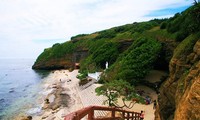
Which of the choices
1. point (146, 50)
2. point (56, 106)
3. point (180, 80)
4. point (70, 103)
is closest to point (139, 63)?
point (146, 50)

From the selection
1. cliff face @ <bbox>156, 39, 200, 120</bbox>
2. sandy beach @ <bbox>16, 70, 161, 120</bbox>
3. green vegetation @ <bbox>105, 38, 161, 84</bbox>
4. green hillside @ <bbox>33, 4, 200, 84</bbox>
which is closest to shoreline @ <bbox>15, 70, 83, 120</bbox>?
sandy beach @ <bbox>16, 70, 161, 120</bbox>

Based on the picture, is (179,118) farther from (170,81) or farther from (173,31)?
(173,31)

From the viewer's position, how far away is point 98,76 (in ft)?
163

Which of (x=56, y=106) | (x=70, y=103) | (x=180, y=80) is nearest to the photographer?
(x=180, y=80)

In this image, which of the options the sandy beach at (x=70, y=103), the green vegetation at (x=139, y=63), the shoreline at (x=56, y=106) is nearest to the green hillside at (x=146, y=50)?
the green vegetation at (x=139, y=63)

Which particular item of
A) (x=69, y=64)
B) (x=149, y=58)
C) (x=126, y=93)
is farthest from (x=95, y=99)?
(x=69, y=64)

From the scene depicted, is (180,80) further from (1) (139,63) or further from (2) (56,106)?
(2) (56,106)

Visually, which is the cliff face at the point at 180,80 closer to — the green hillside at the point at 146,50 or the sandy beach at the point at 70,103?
the green hillside at the point at 146,50

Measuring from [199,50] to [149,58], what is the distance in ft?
91.7

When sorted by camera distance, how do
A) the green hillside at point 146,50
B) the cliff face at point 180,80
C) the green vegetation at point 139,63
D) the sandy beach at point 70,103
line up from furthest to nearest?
the green vegetation at point 139,63
the green hillside at point 146,50
the sandy beach at point 70,103
the cliff face at point 180,80

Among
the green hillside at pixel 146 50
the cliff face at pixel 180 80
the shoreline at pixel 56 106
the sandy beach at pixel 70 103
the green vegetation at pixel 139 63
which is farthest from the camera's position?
the green vegetation at pixel 139 63

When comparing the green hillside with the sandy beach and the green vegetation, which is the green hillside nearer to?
the green vegetation

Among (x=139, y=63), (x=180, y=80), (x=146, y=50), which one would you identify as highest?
(x=180, y=80)

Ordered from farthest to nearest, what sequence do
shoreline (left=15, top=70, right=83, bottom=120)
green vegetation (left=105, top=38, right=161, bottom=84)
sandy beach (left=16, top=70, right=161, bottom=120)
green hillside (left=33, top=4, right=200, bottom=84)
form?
green vegetation (left=105, top=38, right=161, bottom=84)
green hillside (left=33, top=4, right=200, bottom=84)
shoreline (left=15, top=70, right=83, bottom=120)
sandy beach (left=16, top=70, right=161, bottom=120)
